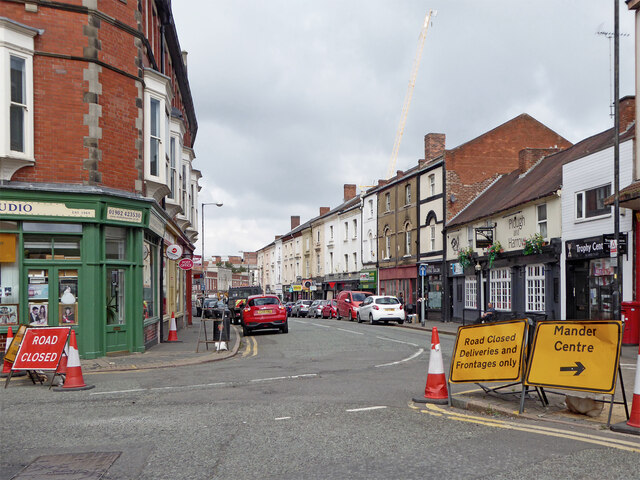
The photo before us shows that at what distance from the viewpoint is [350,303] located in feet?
121

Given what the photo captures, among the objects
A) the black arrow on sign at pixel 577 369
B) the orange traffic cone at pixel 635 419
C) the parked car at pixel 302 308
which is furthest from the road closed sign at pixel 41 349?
the parked car at pixel 302 308

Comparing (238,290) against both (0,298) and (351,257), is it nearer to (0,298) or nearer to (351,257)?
(351,257)

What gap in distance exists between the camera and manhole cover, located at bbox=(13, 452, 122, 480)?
5312 mm

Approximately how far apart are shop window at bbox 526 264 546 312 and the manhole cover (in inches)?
884

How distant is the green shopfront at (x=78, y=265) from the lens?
13953mm

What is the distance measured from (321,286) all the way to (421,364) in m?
51.5

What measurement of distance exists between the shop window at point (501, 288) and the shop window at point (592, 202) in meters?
6.24

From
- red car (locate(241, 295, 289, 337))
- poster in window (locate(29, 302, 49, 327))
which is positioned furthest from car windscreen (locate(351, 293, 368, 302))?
poster in window (locate(29, 302, 49, 327))

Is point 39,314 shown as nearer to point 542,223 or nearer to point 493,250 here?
point 542,223

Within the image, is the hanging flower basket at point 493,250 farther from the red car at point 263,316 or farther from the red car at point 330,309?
the red car at point 330,309

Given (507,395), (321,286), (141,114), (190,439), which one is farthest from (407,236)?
(190,439)

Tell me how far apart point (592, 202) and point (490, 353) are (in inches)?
631

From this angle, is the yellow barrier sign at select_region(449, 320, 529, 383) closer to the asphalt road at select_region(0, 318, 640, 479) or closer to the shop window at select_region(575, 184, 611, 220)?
the asphalt road at select_region(0, 318, 640, 479)

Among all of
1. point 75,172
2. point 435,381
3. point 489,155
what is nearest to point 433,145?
point 489,155
